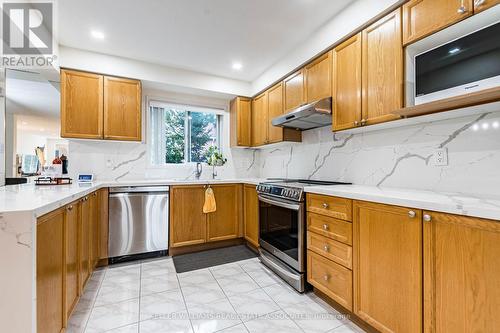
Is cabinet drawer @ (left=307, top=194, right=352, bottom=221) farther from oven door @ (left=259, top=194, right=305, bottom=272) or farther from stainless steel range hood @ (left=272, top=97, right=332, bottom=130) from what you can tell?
stainless steel range hood @ (left=272, top=97, right=332, bottom=130)

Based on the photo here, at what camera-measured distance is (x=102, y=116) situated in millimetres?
2844

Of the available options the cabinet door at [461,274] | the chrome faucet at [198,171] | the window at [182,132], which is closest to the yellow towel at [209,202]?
the chrome faucet at [198,171]

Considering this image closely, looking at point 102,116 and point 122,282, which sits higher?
point 102,116

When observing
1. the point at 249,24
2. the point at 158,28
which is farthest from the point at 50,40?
the point at 249,24

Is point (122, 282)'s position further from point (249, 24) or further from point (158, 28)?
point (249, 24)

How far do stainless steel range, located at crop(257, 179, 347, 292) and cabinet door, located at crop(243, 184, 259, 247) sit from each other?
204 millimetres

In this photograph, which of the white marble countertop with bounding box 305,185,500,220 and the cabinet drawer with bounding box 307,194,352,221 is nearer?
the white marble countertop with bounding box 305,185,500,220

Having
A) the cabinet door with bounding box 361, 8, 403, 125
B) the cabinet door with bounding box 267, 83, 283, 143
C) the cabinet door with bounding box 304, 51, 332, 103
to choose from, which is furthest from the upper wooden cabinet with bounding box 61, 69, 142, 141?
the cabinet door with bounding box 361, 8, 403, 125

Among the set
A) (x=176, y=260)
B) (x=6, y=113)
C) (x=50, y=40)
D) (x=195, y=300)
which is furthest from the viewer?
(x=176, y=260)

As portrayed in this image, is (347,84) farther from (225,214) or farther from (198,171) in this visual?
(198,171)

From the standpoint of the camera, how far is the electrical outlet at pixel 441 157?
5.35 ft

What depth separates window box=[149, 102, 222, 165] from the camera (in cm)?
351

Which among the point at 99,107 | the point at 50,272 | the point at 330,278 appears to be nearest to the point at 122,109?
the point at 99,107

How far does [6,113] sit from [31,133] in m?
0.28
